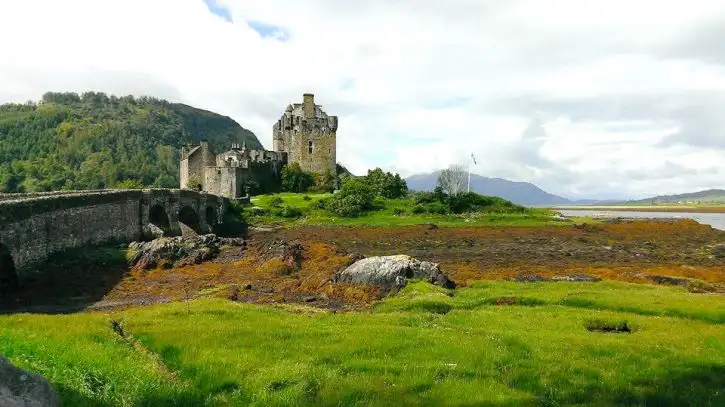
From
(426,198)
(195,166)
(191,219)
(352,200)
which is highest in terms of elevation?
(195,166)

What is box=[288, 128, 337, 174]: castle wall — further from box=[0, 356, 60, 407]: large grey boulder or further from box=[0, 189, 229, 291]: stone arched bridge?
box=[0, 356, 60, 407]: large grey boulder

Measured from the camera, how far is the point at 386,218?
8950 centimetres

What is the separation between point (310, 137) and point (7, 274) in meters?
79.5

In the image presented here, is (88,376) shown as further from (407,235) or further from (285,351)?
(407,235)

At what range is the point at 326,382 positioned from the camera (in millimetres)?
14867

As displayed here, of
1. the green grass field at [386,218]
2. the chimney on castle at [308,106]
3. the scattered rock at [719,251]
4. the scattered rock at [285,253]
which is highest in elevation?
the chimney on castle at [308,106]

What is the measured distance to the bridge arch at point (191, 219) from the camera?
6975 cm

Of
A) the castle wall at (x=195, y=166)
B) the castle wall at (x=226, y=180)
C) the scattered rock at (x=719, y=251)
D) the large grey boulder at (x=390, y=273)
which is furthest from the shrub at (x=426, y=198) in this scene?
the large grey boulder at (x=390, y=273)

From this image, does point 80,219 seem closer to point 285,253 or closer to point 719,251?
point 285,253

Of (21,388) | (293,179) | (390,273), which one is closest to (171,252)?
(390,273)

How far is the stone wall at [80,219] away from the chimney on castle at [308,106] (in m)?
46.2

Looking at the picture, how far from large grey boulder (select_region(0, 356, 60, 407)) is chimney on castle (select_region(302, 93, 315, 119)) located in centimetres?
10437

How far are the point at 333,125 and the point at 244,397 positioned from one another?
10033 cm

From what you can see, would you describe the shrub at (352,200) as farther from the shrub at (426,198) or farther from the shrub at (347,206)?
the shrub at (426,198)
